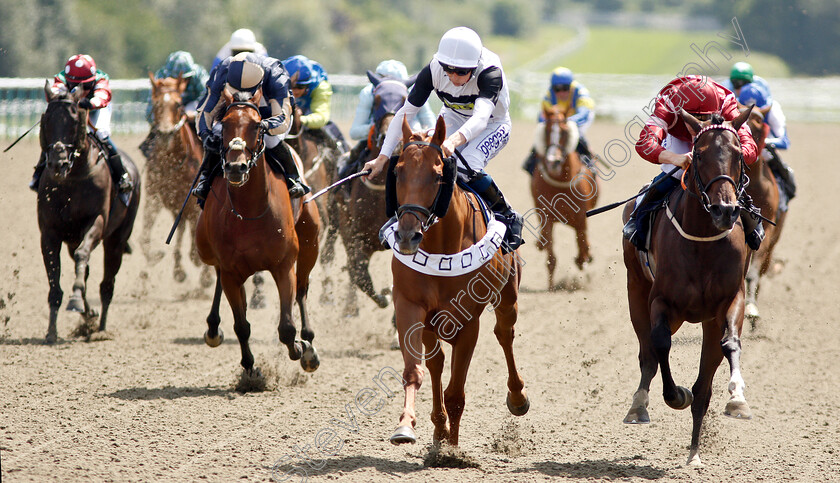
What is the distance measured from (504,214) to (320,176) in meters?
4.11

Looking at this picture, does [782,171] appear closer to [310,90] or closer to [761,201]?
[761,201]

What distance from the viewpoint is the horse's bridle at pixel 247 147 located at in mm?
6211

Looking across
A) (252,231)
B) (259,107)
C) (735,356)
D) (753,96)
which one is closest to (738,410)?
(735,356)

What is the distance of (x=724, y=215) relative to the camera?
5.04 m

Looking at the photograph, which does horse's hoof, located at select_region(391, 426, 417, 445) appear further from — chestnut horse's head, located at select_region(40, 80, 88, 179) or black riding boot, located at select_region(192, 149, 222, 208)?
chestnut horse's head, located at select_region(40, 80, 88, 179)

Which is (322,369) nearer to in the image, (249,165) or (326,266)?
(249,165)

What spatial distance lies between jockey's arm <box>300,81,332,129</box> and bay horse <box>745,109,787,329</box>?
396 cm

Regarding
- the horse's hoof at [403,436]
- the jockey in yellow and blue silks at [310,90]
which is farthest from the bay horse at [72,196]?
the horse's hoof at [403,436]

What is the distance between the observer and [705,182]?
5.25 m

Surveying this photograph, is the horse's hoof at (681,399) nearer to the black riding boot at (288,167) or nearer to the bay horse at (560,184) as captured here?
the black riding boot at (288,167)

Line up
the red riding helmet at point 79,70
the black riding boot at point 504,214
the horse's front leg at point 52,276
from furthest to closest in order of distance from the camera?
the red riding helmet at point 79,70 → the horse's front leg at point 52,276 → the black riding boot at point 504,214

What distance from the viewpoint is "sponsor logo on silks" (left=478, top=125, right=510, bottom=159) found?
19.4 feet

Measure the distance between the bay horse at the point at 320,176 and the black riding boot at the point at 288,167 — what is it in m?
2.14

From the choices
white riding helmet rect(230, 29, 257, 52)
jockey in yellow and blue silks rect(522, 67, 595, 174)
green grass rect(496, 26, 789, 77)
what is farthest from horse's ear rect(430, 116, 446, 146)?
green grass rect(496, 26, 789, 77)
